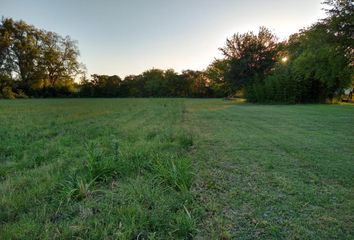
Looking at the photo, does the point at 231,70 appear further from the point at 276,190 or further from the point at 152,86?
the point at 152,86

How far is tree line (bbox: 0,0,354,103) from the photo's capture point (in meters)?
12.8

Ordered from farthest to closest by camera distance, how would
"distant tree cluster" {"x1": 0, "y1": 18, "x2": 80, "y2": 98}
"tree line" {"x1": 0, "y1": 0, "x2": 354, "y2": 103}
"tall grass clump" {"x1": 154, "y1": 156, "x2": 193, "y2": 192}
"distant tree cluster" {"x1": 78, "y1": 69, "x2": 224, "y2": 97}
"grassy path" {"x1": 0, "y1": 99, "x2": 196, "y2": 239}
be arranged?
"distant tree cluster" {"x1": 78, "y1": 69, "x2": 224, "y2": 97} < "distant tree cluster" {"x1": 0, "y1": 18, "x2": 80, "y2": 98} < "tree line" {"x1": 0, "y1": 0, "x2": 354, "y2": 103} < "tall grass clump" {"x1": 154, "y1": 156, "x2": 193, "y2": 192} < "grassy path" {"x1": 0, "y1": 99, "x2": 196, "y2": 239}

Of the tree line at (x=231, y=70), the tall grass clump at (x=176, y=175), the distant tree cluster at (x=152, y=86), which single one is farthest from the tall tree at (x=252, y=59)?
the tall grass clump at (x=176, y=175)

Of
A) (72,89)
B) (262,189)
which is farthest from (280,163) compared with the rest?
(72,89)

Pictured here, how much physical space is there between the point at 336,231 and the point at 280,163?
5.86 ft

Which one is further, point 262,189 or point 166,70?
point 166,70

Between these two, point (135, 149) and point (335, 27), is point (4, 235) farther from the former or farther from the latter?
point (335, 27)

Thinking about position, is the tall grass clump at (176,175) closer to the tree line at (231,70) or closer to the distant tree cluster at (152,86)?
the tree line at (231,70)

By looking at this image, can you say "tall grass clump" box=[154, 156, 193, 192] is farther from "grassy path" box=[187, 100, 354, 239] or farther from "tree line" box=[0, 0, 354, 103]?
"tree line" box=[0, 0, 354, 103]

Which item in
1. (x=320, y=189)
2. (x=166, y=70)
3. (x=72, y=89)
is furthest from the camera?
(x=166, y=70)

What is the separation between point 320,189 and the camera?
2.59 meters

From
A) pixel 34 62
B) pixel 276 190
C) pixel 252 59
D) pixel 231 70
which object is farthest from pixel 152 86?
pixel 276 190

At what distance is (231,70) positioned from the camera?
93.6 feet

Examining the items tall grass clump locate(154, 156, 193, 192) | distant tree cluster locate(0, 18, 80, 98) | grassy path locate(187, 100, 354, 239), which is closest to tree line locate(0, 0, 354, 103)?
distant tree cluster locate(0, 18, 80, 98)
